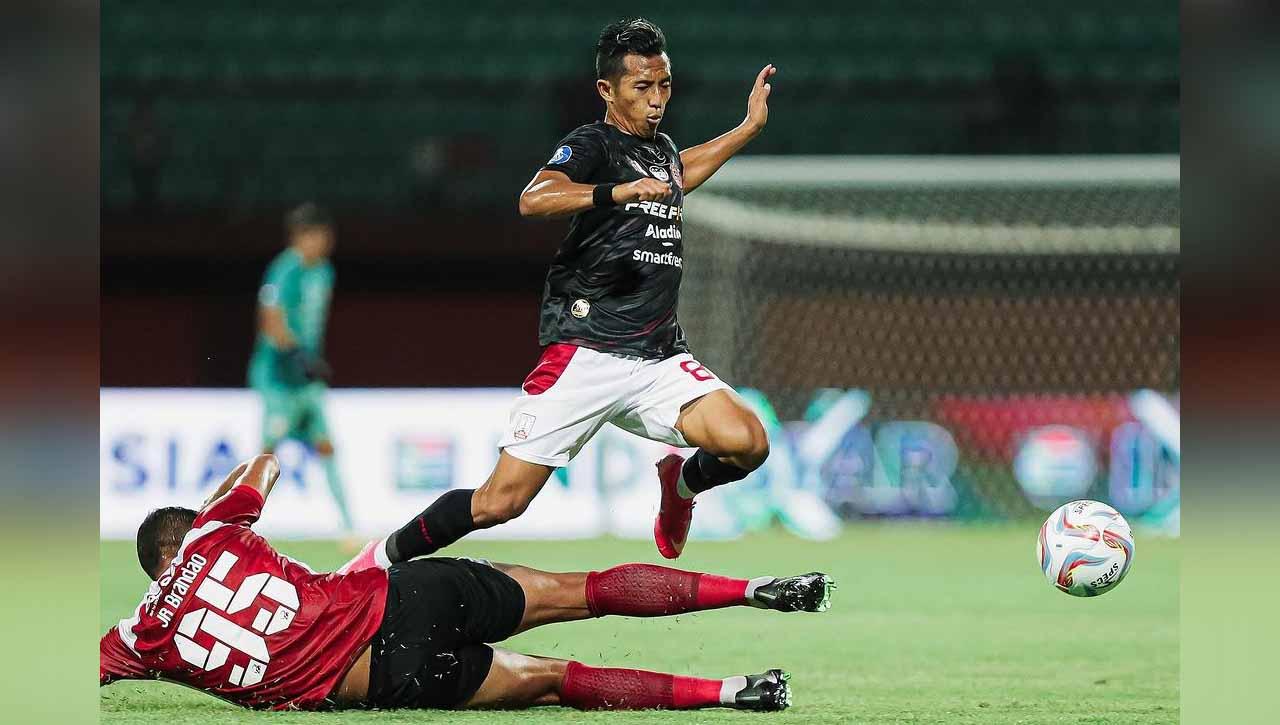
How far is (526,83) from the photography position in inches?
653

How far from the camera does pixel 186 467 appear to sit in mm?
10938

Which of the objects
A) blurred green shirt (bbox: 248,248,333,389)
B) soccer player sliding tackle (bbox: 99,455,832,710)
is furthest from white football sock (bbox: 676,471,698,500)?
blurred green shirt (bbox: 248,248,333,389)

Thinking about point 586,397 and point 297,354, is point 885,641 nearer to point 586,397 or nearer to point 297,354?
point 586,397

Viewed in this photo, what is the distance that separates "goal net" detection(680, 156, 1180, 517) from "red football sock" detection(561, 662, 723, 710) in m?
6.89

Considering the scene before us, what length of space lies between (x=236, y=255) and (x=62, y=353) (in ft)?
45.0

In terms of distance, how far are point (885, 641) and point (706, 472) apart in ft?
4.33

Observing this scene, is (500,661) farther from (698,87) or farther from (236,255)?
(698,87)

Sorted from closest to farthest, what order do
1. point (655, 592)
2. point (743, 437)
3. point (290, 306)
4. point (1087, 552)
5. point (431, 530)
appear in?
1. point (655, 592)
2. point (1087, 552)
3. point (431, 530)
4. point (743, 437)
5. point (290, 306)

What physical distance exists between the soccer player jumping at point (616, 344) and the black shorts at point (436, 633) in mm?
696

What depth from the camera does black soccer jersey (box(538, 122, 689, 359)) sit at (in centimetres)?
493

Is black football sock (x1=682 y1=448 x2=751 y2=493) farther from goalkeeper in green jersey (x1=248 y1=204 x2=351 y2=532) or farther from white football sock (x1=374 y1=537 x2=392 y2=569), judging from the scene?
goalkeeper in green jersey (x1=248 y1=204 x2=351 y2=532)

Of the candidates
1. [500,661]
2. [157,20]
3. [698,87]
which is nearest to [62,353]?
[500,661]

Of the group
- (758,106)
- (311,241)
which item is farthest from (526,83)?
(758,106)

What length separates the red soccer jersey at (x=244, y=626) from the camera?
3.79 m
